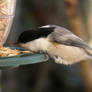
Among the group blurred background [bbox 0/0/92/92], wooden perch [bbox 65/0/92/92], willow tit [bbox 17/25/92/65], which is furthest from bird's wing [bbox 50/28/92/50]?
blurred background [bbox 0/0/92/92]

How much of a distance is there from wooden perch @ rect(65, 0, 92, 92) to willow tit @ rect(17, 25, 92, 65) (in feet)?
3.42

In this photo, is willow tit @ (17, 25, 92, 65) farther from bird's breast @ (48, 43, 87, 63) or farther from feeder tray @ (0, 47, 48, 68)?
feeder tray @ (0, 47, 48, 68)

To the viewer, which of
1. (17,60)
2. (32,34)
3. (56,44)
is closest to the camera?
(17,60)

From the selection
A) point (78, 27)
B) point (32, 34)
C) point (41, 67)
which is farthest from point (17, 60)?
point (41, 67)

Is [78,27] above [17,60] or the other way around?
the other way around

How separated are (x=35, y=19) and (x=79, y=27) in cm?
137

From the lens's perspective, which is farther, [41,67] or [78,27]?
[41,67]

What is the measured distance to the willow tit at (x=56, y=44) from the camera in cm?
236

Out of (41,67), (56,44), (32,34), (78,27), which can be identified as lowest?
(41,67)

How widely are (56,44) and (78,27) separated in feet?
4.38

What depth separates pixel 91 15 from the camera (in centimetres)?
445

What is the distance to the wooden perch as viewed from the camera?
3615mm

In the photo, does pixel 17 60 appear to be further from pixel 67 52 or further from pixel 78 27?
pixel 78 27

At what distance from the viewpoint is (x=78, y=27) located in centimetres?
377
